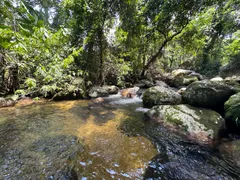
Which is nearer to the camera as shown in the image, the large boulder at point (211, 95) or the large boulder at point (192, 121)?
the large boulder at point (192, 121)

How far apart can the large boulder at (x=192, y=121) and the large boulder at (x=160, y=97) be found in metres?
1.13

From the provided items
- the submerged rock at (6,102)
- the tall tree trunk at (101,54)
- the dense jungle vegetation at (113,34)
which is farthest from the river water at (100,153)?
the tall tree trunk at (101,54)

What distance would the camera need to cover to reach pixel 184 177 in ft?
6.84

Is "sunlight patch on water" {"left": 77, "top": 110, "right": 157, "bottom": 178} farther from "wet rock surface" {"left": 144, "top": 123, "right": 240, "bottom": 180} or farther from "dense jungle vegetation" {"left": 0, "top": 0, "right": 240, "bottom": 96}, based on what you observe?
"dense jungle vegetation" {"left": 0, "top": 0, "right": 240, "bottom": 96}

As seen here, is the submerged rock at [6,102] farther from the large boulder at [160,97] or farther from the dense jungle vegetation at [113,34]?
the large boulder at [160,97]

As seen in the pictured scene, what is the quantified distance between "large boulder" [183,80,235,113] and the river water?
1.81 m

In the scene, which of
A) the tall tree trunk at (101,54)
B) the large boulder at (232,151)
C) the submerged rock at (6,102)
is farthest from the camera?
the tall tree trunk at (101,54)

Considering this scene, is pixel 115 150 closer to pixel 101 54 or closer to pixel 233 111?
pixel 233 111

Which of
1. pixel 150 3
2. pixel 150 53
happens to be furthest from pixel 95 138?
pixel 150 53

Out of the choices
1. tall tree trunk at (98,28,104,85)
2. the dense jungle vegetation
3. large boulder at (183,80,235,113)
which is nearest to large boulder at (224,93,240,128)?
large boulder at (183,80,235,113)

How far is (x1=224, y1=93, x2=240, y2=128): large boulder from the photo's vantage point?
345 cm

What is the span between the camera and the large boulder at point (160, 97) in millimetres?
5465

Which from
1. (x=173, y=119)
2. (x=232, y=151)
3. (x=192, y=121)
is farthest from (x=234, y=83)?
(x=232, y=151)

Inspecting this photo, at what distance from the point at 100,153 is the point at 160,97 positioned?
3767 mm
